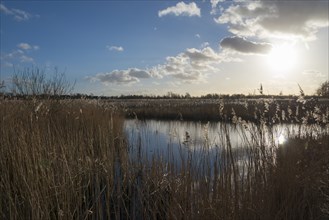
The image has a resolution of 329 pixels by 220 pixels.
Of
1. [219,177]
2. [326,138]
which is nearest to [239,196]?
[219,177]

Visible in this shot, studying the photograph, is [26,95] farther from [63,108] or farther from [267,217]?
[267,217]

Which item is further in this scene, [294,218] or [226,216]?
[294,218]

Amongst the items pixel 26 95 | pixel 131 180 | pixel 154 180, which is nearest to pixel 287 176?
pixel 154 180

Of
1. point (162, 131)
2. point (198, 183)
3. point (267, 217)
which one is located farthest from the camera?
point (162, 131)

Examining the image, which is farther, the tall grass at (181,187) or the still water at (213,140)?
the still water at (213,140)

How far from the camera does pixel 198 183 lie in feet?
12.9

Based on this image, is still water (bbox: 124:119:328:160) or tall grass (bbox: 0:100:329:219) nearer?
tall grass (bbox: 0:100:329:219)

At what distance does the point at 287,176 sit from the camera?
4281mm

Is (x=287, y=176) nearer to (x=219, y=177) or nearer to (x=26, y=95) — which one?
(x=219, y=177)

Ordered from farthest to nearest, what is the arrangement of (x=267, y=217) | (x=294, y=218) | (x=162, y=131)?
(x=162, y=131), (x=294, y=218), (x=267, y=217)

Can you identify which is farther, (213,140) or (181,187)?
(213,140)

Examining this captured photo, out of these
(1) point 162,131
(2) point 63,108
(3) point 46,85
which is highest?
(3) point 46,85

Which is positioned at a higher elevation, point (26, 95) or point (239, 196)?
point (26, 95)

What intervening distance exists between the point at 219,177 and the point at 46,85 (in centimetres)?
828
